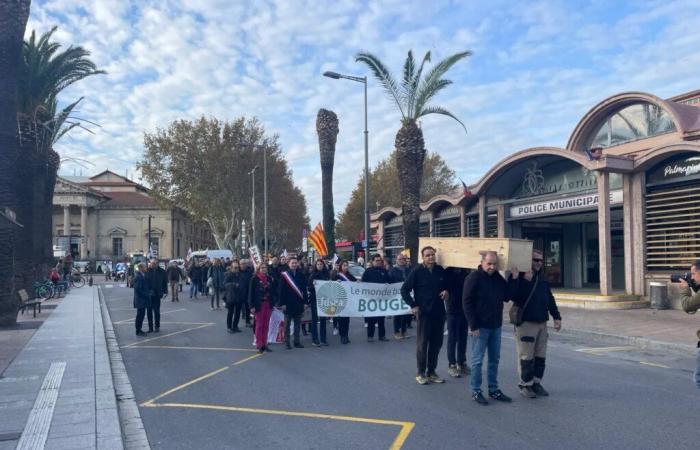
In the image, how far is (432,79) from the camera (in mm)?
19875

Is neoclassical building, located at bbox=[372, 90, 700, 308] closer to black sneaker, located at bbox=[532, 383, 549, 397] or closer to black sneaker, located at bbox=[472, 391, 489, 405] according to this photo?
black sneaker, located at bbox=[532, 383, 549, 397]

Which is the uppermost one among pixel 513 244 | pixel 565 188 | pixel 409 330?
pixel 565 188

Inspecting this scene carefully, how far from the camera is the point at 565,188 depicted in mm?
21594

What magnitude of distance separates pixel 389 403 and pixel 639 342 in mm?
7101

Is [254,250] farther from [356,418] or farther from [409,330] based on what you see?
[356,418]

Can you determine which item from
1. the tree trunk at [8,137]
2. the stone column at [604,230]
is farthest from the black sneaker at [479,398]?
A: the stone column at [604,230]

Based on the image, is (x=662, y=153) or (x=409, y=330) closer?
(x=409, y=330)

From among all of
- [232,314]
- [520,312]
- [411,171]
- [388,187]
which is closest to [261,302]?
[232,314]

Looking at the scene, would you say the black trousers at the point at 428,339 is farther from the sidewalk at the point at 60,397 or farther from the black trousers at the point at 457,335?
the sidewalk at the point at 60,397

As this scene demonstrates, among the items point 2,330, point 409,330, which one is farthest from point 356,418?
point 2,330

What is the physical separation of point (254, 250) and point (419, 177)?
6.05 m

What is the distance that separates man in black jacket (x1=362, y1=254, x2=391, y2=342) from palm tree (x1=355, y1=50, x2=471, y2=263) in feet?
21.0

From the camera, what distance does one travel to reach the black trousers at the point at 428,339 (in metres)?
7.70

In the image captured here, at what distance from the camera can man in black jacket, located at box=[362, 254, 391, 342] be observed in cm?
1229
